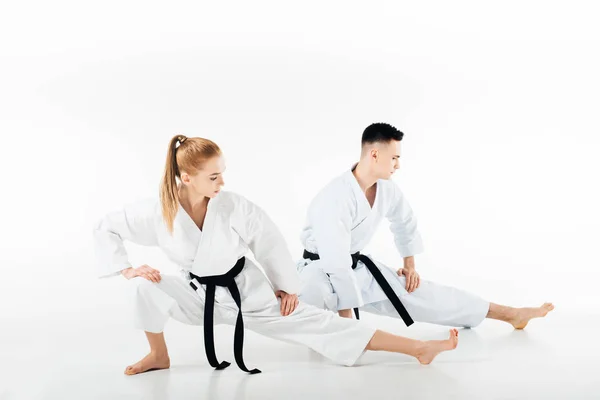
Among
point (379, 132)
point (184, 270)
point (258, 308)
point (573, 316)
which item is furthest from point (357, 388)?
point (573, 316)

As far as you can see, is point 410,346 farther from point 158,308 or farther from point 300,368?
point 158,308

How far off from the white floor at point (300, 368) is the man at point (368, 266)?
13 centimetres

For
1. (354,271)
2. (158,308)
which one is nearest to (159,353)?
(158,308)

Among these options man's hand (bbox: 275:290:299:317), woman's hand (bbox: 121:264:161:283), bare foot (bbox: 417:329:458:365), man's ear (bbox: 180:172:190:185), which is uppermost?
man's ear (bbox: 180:172:190:185)

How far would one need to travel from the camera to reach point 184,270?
12.6 ft

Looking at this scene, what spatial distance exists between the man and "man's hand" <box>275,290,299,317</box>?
0.34m

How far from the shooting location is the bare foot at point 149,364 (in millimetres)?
3730

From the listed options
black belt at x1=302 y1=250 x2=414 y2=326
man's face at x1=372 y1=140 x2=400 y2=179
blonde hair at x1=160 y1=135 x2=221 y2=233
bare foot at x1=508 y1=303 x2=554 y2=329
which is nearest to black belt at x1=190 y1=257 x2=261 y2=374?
blonde hair at x1=160 y1=135 x2=221 y2=233

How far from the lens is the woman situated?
369 cm

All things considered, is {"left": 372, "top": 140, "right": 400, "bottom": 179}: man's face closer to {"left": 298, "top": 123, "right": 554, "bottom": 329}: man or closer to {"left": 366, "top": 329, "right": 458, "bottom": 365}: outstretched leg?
{"left": 298, "top": 123, "right": 554, "bottom": 329}: man

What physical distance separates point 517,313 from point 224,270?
160cm

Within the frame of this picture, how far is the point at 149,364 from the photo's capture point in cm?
375

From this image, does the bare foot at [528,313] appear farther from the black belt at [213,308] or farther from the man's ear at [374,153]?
the black belt at [213,308]

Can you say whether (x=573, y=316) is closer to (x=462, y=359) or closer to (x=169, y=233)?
(x=462, y=359)
